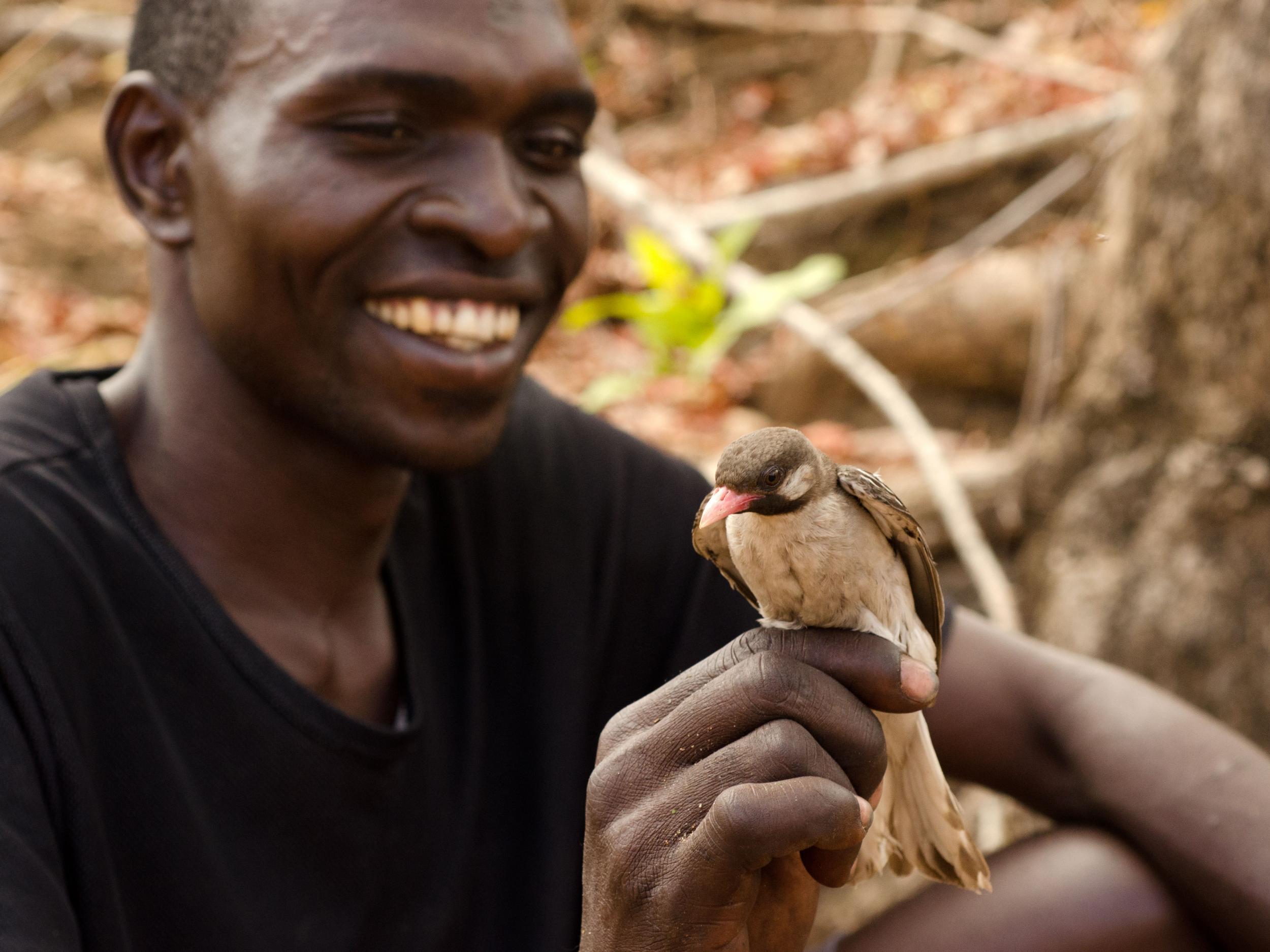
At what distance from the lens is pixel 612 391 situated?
511cm

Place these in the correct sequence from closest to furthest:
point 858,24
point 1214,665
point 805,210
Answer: point 1214,665 → point 805,210 → point 858,24

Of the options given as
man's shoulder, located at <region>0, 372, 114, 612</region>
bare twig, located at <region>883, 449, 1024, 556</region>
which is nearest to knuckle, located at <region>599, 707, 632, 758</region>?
man's shoulder, located at <region>0, 372, 114, 612</region>

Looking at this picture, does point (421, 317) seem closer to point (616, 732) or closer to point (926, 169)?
point (616, 732)

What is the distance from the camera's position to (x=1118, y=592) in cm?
374

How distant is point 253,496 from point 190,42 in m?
0.89

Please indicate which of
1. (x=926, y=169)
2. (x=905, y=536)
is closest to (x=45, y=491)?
(x=905, y=536)

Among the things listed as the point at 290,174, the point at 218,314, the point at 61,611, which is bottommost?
the point at 61,611

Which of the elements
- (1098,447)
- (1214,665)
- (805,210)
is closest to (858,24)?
(805,210)

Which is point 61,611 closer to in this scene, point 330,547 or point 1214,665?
point 330,547

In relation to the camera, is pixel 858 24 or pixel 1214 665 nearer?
pixel 1214 665

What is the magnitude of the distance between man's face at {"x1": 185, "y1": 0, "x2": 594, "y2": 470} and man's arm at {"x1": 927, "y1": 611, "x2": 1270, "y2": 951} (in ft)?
4.20

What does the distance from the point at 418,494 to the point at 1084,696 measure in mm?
1605

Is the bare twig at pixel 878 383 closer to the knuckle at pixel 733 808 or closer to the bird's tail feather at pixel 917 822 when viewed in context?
the bird's tail feather at pixel 917 822

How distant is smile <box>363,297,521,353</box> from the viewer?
2.15m
